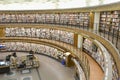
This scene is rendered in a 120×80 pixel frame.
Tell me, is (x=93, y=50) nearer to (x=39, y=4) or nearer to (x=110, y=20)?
(x=110, y=20)

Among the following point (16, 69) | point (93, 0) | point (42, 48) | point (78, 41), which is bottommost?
point (16, 69)

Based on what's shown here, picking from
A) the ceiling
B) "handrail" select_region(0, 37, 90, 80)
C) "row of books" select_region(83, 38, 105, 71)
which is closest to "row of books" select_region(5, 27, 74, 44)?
"handrail" select_region(0, 37, 90, 80)

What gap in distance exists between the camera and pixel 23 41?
1424 cm

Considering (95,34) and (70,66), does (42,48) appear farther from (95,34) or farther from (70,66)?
(95,34)

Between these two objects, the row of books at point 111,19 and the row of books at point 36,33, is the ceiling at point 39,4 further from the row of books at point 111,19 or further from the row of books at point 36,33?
the row of books at point 36,33

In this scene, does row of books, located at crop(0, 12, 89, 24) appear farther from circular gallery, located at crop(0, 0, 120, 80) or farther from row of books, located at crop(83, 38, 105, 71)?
row of books, located at crop(83, 38, 105, 71)

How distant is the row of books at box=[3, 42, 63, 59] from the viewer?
1370 cm

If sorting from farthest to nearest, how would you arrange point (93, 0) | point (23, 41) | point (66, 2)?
point (23, 41), point (66, 2), point (93, 0)

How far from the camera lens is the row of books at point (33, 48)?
539 inches

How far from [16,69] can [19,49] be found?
3.42 metres

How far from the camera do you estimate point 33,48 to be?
14.9 m

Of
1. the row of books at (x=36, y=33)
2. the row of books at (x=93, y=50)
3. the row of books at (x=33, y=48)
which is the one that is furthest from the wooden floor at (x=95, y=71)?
the row of books at (x=36, y=33)

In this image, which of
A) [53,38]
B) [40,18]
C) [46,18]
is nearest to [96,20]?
[53,38]

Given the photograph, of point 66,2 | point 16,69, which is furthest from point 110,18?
point 16,69
